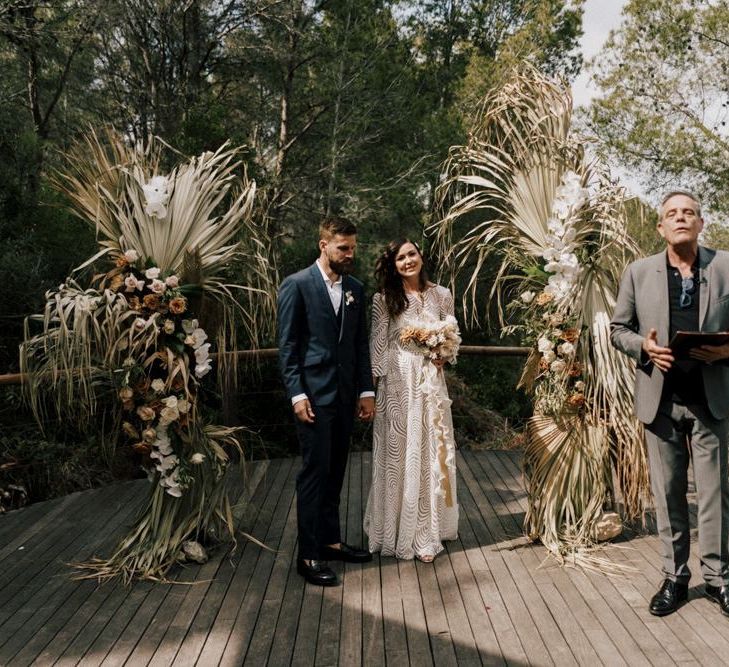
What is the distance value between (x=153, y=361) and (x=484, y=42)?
14780mm

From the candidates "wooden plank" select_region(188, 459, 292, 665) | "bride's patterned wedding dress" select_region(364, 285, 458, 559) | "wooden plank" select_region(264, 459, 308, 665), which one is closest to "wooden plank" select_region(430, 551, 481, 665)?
"bride's patterned wedding dress" select_region(364, 285, 458, 559)

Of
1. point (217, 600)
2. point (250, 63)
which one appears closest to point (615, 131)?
point (250, 63)

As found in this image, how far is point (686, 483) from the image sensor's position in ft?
10.7

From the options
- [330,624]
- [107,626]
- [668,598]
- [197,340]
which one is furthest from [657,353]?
[107,626]

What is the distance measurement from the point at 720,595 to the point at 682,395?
860 mm

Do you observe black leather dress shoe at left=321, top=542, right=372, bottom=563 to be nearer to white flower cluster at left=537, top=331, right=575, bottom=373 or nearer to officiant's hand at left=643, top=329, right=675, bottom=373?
white flower cluster at left=537, top=331, right=575, bottom=373

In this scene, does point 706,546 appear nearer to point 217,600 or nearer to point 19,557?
point 217,600

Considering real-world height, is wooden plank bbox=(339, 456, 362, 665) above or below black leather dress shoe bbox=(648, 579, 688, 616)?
below

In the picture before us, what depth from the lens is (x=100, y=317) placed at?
3.69 m

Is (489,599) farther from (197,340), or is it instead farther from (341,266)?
(197,340)

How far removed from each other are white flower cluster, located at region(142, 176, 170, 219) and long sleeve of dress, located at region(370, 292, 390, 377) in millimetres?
1161

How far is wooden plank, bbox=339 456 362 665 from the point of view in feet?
9.57

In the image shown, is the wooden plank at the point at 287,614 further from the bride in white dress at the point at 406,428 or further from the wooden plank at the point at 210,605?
the bride in white dress at the point at 406,428

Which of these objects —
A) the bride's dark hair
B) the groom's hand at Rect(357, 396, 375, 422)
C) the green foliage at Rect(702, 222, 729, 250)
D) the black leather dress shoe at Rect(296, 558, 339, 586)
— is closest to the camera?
the black leather dress shoe at Rect(296, 558, 339, 586)
